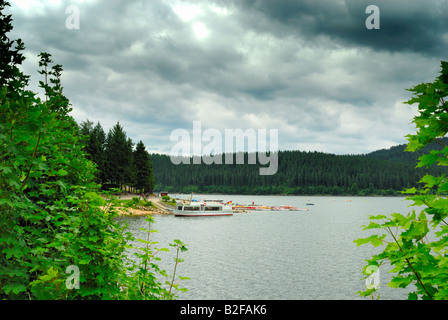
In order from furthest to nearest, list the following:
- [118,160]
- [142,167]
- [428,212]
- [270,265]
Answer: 1. [142,167]
2. [118,160]
3. [270,265]
4. [428,212]

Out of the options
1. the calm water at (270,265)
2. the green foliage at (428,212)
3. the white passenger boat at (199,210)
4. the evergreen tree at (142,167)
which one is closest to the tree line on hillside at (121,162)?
the evergreen tree at (142,167)

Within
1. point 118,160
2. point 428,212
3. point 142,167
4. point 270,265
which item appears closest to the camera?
point 428,212

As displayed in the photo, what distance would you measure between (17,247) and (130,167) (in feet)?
266

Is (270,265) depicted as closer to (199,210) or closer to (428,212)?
(428,212)

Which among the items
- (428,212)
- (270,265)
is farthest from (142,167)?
(428,212)

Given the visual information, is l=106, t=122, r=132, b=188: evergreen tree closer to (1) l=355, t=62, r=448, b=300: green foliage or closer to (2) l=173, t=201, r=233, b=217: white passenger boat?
(2) l=173, t=201, r=233, b=217: white passenger boat

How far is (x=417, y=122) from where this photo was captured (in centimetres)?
294

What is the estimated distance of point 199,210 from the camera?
84000 mm

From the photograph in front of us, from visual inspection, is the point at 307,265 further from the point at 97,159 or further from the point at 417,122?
the point at 97,159

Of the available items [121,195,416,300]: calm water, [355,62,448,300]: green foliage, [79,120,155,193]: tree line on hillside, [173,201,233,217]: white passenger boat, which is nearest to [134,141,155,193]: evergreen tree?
[79,120,155,193]: tree line on hillside

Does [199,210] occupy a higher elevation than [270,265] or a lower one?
higher

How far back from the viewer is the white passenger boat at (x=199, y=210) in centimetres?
7950

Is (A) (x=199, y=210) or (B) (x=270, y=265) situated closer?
(B) (x=270, y=265)

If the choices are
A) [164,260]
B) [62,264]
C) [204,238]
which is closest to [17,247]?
[62,264]
